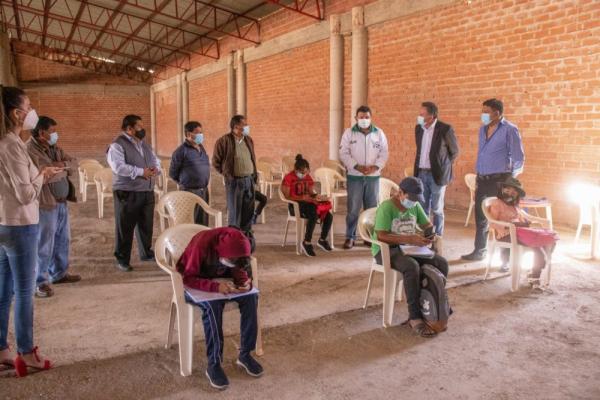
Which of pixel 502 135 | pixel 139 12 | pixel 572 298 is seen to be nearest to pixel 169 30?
pixel 139 12

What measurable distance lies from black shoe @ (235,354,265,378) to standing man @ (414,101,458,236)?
3005mm

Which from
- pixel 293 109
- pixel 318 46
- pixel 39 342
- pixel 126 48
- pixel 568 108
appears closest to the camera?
pixel 39 342

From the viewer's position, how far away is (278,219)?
7.96 meters

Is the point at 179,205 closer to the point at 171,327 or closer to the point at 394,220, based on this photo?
the point at 171,327

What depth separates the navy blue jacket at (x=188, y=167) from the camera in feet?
17.3

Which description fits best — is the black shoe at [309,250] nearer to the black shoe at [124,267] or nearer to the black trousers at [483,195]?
the black trousers at [483,195]

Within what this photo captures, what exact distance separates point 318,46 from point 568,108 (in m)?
6.43

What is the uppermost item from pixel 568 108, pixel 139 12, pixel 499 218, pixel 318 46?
pixel 139 12

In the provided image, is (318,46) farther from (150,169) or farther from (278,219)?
(150,169)

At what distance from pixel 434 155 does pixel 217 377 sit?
3.55 metres

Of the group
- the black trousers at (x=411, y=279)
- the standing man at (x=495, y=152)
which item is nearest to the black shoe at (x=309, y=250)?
the standing man at (x=495, y=152)

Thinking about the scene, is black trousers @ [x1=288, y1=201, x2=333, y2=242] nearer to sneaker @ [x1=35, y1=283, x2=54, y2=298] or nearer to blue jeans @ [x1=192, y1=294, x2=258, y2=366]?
sneaker @ [x1=35, y1=283, x2=54, y2=298]

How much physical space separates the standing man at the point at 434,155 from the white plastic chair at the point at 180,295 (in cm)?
288

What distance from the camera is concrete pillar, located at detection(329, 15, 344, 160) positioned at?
1060 centimetres
